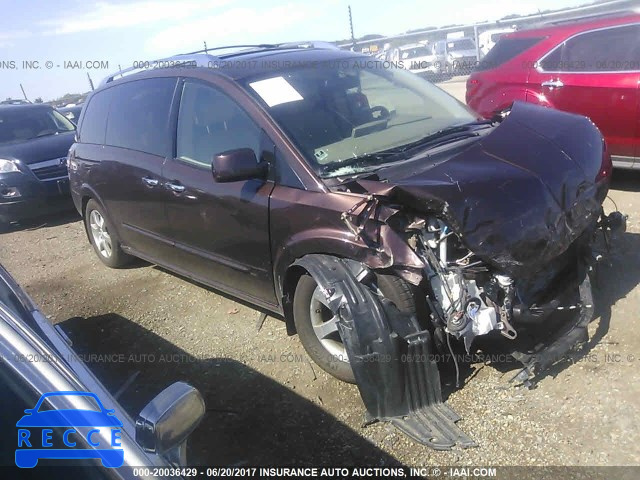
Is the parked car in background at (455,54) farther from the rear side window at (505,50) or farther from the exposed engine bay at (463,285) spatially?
the exposed engine bay at (463,285)

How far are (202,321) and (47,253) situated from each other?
3.42 m

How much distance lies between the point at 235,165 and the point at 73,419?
1.98 meters

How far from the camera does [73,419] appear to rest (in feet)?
5.32

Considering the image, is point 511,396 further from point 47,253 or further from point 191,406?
point 47,253

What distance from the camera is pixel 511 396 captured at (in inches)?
121

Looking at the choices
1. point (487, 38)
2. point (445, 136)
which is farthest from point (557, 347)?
point (487, 38)

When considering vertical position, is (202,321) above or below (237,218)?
below

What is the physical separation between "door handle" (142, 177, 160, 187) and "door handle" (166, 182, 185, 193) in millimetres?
165

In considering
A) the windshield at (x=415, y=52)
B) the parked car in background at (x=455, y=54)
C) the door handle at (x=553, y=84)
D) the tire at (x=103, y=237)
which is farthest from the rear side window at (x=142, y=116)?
the windshield at (x=415, y=52)

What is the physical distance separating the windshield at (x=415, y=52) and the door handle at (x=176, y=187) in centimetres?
1881

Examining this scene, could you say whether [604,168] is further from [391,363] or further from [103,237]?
[103,237]

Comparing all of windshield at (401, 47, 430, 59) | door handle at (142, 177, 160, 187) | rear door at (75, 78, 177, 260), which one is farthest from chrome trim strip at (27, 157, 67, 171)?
windshield at (401, 47, 430, 59)

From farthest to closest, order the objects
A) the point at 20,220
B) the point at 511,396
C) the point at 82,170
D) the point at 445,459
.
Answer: the point at 20,220 → the point at 82,170 → the point at 511,396 → the point at 445,459

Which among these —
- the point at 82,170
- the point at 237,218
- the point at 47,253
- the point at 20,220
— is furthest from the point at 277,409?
the point at 20,220
